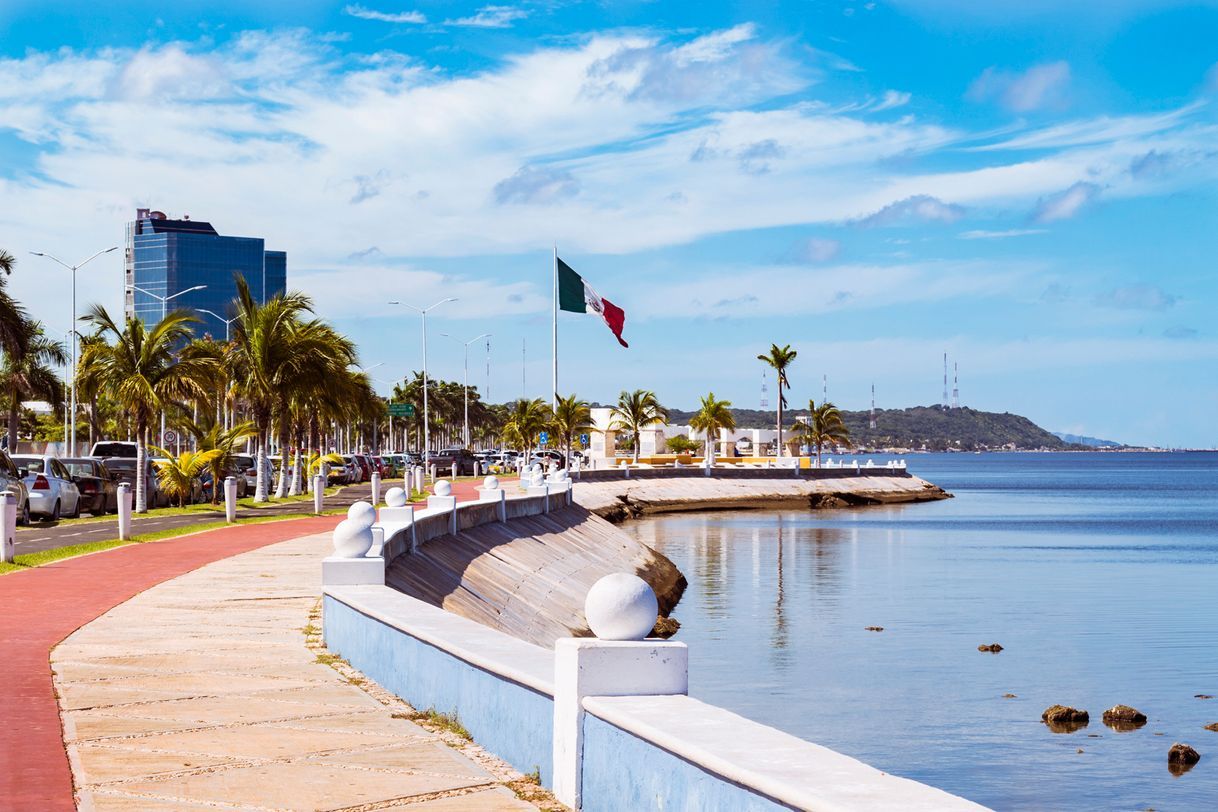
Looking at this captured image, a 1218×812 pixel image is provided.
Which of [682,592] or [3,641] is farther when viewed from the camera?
[682,592]

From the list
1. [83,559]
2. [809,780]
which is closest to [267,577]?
[83,559]

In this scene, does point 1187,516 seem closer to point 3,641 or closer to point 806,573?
point 806,573

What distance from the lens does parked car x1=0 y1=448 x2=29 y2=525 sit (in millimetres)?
31622

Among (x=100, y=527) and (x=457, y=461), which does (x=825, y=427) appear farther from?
(x=100, y=527)

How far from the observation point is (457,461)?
99438 mm

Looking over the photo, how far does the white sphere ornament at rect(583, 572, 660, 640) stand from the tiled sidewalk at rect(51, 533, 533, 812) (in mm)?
1184

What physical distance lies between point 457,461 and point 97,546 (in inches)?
2882

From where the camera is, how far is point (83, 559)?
23469 mm

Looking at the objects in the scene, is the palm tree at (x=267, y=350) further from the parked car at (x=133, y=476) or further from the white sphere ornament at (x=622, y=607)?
the white sphere ornament at (x=622, y=607)

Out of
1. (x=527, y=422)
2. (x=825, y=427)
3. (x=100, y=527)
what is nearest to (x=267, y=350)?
(x=100, y=527)

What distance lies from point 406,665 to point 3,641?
5.38 metres

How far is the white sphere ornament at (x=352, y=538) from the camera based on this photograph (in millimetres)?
13875

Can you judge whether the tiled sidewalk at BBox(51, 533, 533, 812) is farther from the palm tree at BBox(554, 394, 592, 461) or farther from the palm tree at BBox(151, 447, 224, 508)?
the palm tree at BBox(554, 394, 592, 461)

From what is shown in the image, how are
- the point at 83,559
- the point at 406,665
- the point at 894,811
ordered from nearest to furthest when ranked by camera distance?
the point at 894,811, the point at 406,665, the point at 83,559
